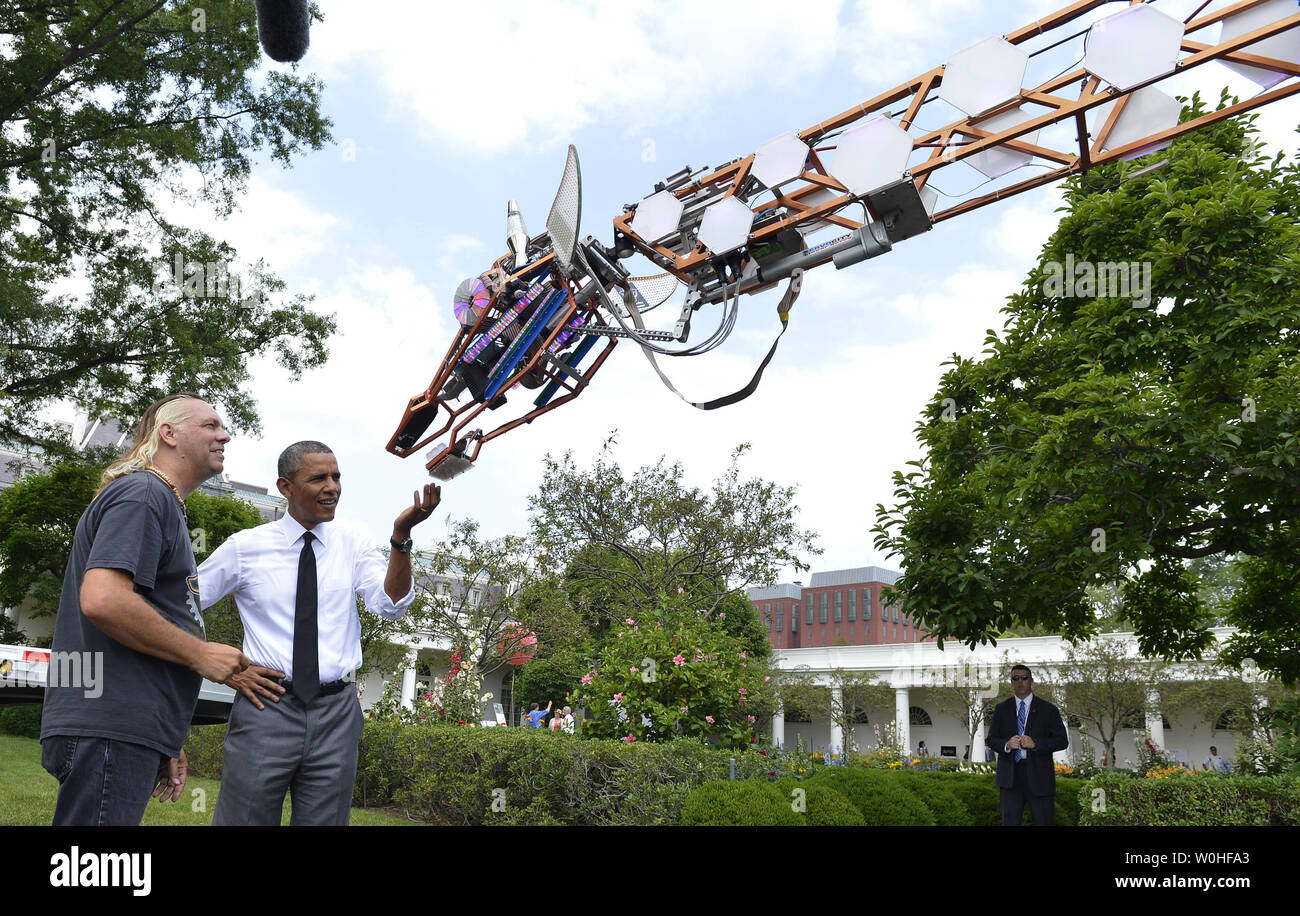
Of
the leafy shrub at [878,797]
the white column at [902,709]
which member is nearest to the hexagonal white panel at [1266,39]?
the leafy shrub at [878,797]

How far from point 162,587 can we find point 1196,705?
38.9 meters

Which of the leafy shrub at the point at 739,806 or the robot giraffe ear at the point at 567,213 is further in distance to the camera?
the leafy shrub at the point at 739,806

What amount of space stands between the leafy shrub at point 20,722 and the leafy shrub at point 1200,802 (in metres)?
22.3

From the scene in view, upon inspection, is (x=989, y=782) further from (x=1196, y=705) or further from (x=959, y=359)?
(x=1196, y=705)

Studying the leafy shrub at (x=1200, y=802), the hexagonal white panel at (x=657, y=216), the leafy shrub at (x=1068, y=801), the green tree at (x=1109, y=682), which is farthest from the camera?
the green tree at (x=1109, y=682)

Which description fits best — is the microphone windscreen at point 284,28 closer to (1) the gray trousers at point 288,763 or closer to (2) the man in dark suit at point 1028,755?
(1) the gray trousers at point 288,763

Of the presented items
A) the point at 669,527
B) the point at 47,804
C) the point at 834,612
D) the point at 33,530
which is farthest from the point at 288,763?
the point at 834,612

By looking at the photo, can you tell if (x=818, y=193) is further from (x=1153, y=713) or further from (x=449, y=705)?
(x=1153, y=713)

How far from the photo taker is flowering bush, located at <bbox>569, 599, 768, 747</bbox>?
8.34 metres

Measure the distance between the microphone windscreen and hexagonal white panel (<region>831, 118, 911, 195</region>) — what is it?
2.48 meters

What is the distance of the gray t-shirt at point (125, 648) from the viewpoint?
234 centimetres

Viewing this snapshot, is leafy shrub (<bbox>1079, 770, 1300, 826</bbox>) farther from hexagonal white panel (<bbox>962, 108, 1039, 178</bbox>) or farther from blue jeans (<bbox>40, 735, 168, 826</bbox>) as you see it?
blue jeans (<bbox>40, 735, 168, 826</bbox>)

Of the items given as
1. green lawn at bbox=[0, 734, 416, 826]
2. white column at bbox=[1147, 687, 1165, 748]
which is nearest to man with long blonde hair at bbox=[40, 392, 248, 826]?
green lawn at bbox=[0, 734, 416, 826]
